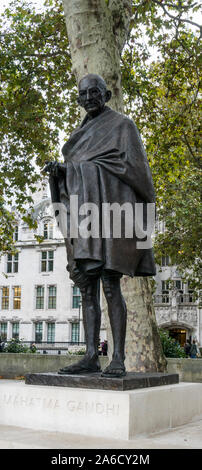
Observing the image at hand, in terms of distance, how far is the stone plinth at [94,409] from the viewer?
3.88 metres

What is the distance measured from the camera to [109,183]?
14.9 feet

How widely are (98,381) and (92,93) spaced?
2460 mm

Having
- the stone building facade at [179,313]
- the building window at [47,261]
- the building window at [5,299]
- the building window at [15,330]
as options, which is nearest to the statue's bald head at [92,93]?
the stone building facade at [179,313]

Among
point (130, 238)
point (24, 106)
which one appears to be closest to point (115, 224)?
point (130, 238)

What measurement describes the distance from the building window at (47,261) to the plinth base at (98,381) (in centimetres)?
4656

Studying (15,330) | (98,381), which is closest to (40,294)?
(15,330)

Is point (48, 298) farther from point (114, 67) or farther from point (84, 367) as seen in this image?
point (84, 367)

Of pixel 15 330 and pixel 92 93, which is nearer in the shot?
pixel 92 93

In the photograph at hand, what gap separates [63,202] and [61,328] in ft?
149

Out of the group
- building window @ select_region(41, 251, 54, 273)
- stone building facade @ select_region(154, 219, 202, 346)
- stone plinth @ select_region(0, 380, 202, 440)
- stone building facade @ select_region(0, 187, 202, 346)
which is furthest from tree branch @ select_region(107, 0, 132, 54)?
building window @ select_region(41, 251, 54, 273)

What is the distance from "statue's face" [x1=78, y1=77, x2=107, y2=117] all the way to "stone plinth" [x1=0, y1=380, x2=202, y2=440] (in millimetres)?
2440

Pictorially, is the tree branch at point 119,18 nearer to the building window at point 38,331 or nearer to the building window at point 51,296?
the building window at point 51,296

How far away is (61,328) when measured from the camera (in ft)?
161

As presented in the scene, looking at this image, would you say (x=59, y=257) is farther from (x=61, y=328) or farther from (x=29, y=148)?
(x=29, y=148)
